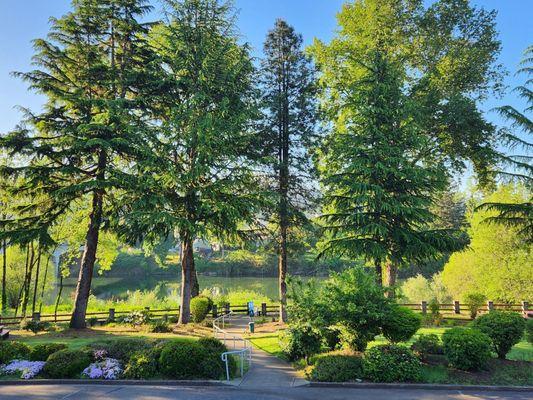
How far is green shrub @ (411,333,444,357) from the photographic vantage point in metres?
12.4

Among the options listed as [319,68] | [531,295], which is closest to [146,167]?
[319,68]

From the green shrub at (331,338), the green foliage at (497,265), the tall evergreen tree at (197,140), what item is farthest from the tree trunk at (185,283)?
the green foliage at (497,265)

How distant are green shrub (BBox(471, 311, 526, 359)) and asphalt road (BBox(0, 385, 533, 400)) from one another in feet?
6.92

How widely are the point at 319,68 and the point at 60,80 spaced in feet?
50.5

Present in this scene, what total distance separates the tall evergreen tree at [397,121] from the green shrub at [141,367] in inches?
385

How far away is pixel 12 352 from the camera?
1253 centimetres

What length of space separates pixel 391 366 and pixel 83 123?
17.3 metres

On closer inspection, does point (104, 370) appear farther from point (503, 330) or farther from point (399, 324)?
point (503, 330)

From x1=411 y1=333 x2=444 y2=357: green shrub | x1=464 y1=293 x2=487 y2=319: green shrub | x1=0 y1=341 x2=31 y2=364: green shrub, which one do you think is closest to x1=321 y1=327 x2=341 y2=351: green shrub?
x1=411 y1=333 x2=444 y2=357: green shrub

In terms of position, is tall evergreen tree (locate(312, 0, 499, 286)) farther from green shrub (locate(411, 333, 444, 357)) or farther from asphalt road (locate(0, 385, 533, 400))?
asphalt road (locate(0, 385, 533, 400))

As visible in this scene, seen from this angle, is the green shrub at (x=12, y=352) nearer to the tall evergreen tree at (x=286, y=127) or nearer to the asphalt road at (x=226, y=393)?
the asphalt road at (x=226, y=393)

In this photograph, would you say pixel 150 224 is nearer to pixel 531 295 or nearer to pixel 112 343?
pixel 112 343

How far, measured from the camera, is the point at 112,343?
42.9 ft

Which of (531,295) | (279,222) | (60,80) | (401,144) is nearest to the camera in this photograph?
(401,144)
